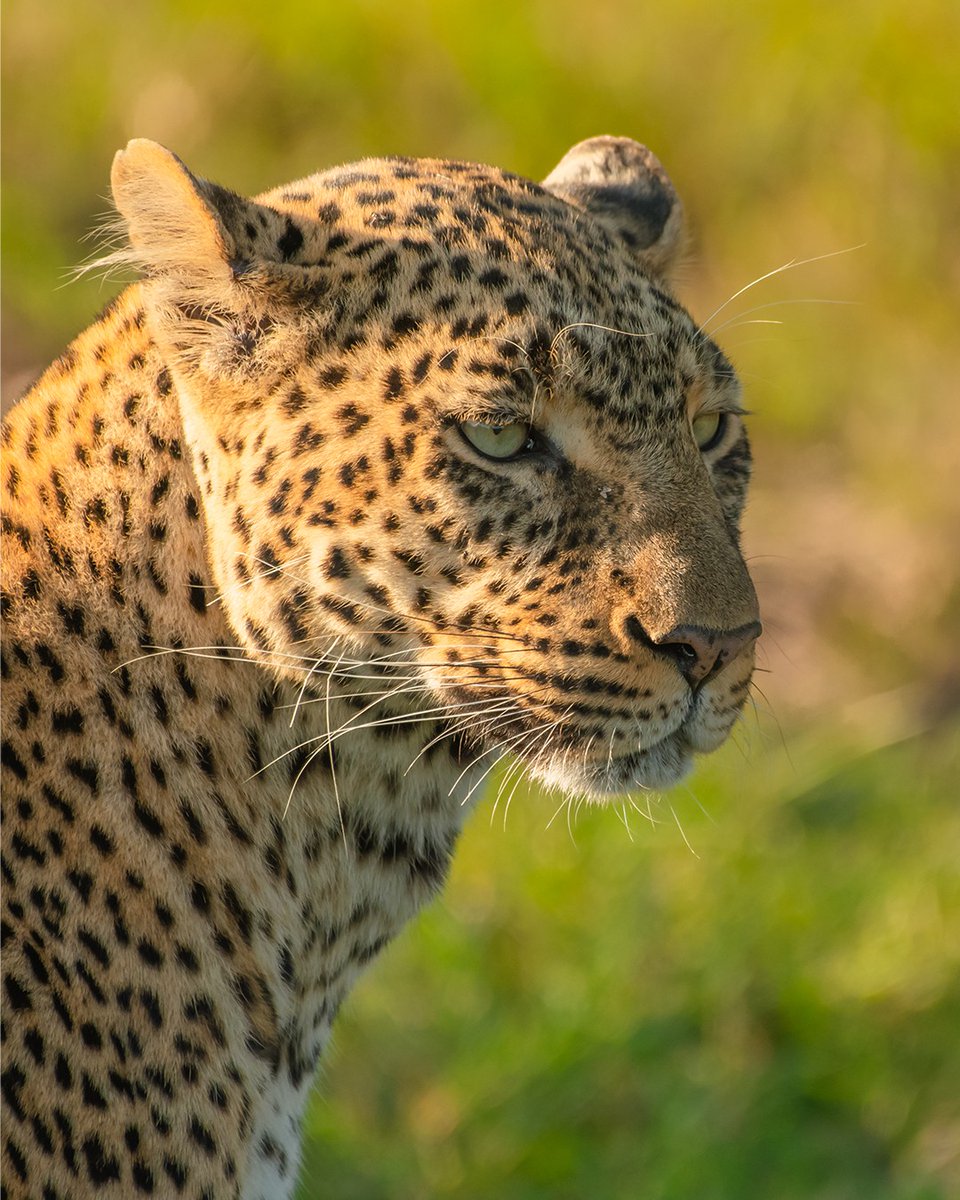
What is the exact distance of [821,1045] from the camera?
22.8ft

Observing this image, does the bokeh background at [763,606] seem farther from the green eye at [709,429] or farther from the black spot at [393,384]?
the black spot at [393,384]

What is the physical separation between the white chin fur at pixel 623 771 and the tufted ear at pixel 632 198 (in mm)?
1310

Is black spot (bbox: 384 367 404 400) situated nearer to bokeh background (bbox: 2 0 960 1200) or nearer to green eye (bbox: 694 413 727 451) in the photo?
green eye (bbox: 694 413 727 451)

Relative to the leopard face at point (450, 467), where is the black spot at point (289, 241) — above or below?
above

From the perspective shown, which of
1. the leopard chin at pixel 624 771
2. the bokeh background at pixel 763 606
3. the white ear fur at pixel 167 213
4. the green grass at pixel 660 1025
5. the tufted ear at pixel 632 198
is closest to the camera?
the white ear fur at pixel 167 213

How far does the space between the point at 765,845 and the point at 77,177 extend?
6527 millimetres

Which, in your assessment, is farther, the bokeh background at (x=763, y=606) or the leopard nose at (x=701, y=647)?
the bokeh background at (x=763, y=606)

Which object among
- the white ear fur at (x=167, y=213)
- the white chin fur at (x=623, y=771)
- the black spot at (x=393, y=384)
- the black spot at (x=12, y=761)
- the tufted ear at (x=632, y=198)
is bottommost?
the white chin fur at (x=623, y=771)

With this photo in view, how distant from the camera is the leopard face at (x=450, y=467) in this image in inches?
151

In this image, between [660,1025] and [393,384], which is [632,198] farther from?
[660,1025]

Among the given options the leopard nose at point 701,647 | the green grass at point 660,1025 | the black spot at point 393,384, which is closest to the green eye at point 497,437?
the black spot at point 393,384

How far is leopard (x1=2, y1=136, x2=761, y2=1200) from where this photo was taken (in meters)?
3.79

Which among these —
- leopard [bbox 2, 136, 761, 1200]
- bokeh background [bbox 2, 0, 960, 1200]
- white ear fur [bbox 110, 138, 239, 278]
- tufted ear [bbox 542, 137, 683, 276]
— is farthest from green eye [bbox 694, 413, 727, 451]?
white ear fur [bbox 110, 138, 239, 278]

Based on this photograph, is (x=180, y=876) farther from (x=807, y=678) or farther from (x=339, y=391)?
(x=807, y=678)
